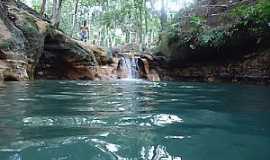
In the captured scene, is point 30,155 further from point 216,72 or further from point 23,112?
point 216,72

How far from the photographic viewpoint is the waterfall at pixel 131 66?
60.8ft

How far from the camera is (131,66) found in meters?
18.9

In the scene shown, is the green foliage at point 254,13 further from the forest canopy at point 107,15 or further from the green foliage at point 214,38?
the forest canopy at point 107,15

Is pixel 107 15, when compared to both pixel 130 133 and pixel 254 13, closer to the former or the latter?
pixel 254 13

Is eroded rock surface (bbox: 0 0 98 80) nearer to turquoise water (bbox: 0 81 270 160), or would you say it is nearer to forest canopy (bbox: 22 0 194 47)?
turquoise water (bbox: 0 81 270 160)

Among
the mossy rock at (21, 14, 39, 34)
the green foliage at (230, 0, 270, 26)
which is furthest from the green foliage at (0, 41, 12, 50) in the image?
the green foliage at (230, 0, 270, 26)

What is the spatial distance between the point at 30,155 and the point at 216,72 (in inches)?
553

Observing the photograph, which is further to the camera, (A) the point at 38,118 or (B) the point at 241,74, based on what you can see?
(B) the point at 241,74

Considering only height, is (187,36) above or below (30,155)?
above

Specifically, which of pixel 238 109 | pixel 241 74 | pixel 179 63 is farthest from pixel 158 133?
pixel 179 63

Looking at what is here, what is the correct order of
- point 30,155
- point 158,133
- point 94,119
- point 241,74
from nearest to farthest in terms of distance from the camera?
1. point 30,155
2. point 158,133
3. point 94,119
4. point 241,74

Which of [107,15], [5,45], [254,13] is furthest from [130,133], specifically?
[107,15]

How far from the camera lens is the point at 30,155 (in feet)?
8.13

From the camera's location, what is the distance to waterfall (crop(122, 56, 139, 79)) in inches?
730
